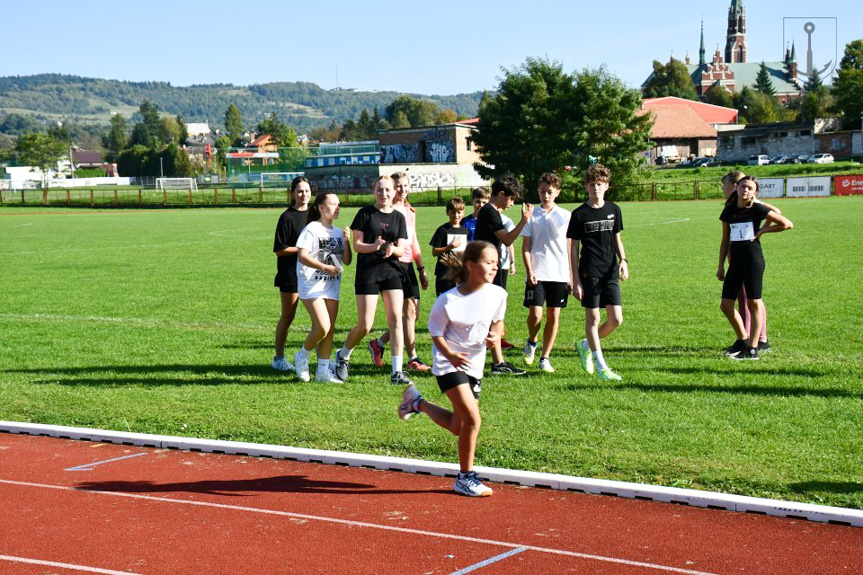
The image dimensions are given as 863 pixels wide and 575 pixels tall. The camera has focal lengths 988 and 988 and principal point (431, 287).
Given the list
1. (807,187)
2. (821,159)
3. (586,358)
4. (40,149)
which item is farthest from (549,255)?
(40,149)

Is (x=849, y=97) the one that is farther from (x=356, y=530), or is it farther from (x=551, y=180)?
(x=356, y=530)

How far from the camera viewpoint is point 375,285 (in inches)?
370

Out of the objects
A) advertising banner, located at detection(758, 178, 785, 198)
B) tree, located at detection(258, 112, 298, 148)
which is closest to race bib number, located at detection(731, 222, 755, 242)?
advertising banner, located at detection(758, 178, 785, 198)

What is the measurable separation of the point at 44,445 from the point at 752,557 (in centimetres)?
547

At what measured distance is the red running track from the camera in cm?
511

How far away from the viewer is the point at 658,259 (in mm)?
22906

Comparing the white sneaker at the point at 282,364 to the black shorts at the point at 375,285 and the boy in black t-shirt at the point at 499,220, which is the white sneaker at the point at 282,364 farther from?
the boy in black t-shirt at the point at 499,220

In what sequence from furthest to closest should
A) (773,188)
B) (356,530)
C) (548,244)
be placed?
(773,188) < (548,244) < (356,530)

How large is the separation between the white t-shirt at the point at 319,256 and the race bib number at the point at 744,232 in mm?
4408

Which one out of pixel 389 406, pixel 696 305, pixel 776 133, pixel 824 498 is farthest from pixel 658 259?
pixel 776 133

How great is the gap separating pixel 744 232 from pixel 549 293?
2440 mm

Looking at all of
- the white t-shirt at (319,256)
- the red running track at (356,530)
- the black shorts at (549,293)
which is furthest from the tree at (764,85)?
the red running track at (356,530)

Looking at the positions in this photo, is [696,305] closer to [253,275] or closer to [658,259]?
[658,259]

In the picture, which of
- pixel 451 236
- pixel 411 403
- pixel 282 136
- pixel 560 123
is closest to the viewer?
pixel 411 403
